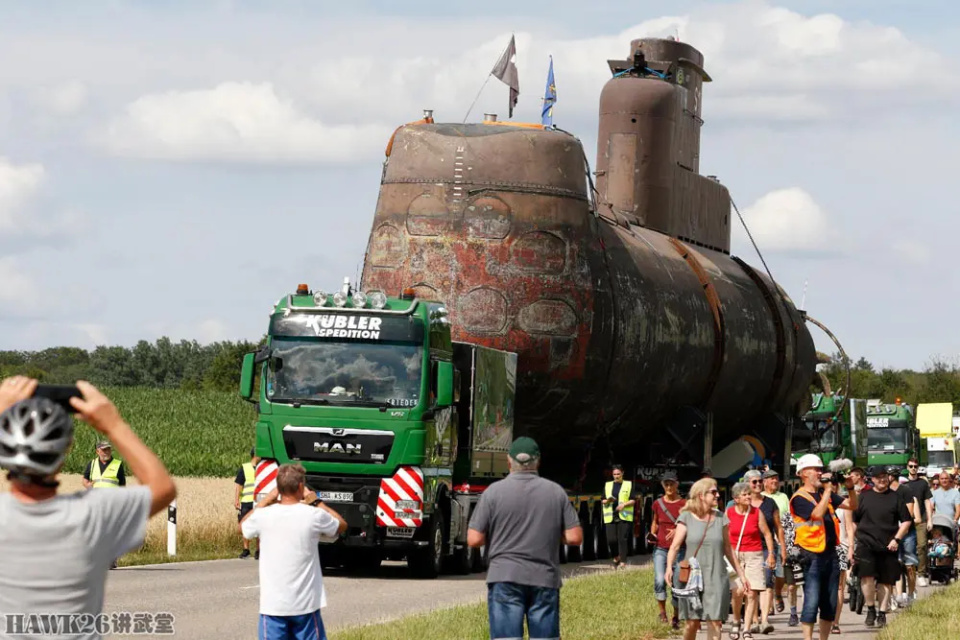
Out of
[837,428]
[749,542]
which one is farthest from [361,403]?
[837,428]

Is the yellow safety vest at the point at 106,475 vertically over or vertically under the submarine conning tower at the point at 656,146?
under

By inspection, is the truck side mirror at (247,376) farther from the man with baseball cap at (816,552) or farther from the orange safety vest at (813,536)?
the orange safety vest at (813,536)

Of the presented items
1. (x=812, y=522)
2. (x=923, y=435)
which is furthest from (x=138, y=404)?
(x=812, y=522)

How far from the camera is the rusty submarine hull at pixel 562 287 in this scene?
23094mm

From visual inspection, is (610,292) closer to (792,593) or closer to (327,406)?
(327,406)

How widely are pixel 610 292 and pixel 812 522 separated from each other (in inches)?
399

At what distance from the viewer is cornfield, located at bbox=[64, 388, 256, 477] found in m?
59.2

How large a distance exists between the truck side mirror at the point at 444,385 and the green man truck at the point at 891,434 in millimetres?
31355

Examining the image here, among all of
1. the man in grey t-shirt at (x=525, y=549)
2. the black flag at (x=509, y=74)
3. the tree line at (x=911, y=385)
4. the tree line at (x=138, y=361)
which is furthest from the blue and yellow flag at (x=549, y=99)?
the tree line at (x=138, y=361)

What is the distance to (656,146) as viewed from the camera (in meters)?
33.0

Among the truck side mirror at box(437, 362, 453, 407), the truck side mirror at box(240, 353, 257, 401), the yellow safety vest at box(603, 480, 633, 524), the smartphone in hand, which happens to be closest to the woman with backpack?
the truck side mirror at box(437, 362, 453, 407)

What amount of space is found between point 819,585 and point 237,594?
6.30 meters

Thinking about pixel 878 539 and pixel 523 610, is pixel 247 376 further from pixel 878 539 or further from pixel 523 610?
pixel 523 610

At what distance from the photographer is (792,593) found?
17.3 m
